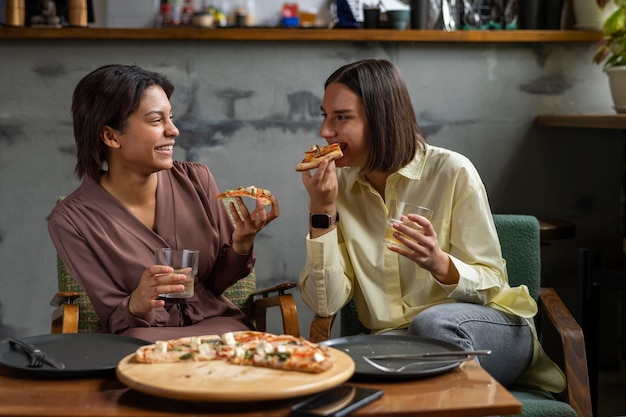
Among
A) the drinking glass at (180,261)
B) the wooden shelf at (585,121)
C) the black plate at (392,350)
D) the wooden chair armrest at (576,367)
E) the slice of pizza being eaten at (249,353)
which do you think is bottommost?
the wooden chair armrest at (576,367)

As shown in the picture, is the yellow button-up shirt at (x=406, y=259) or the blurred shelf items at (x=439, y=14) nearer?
the yellow button-up shirt at (x=406, y=259)

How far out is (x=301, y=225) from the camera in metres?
3.85

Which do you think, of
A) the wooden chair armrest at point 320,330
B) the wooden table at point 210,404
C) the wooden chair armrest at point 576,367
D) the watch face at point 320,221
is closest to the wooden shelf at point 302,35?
the watch face at point 320,221

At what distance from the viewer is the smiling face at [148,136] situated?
2609 millimetres

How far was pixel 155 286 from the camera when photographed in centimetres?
225

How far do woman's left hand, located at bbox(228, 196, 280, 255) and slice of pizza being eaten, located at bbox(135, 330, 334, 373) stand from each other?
2.35 feet

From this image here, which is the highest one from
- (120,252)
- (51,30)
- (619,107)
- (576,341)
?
(51,30)

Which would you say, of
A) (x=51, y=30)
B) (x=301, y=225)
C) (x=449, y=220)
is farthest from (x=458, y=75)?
(x=51, y=30)

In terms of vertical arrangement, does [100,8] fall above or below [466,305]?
above

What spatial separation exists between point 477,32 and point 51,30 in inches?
65.7

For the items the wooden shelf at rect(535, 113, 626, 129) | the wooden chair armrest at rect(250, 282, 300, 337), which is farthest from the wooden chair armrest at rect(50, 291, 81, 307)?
the wooden shelf at rect(535, 113, 626, 129)

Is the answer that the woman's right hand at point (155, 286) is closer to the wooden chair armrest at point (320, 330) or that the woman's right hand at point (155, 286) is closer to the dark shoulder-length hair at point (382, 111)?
the wooden chair armrest at point (320, 330)

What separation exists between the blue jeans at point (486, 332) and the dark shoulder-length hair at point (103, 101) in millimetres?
980

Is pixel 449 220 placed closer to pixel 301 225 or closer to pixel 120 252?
pixel 120 252
